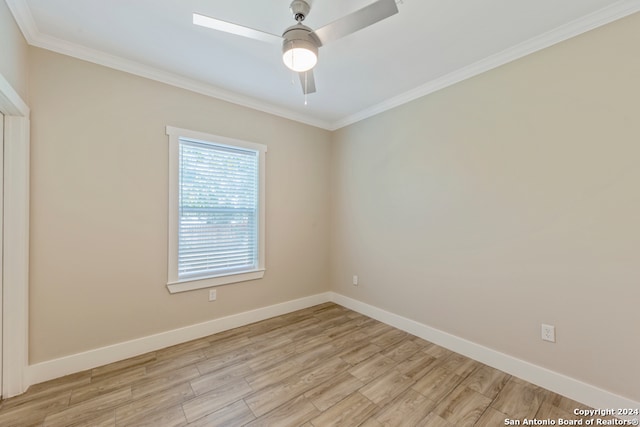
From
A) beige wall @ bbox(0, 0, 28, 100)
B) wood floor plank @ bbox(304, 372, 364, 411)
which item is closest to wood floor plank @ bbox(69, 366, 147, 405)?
wood floor plank @ bbox(304, 372, 364, 411)

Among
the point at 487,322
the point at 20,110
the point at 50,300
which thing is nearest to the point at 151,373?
the point at 50,300

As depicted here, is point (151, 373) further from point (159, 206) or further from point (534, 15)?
point (534, 15)

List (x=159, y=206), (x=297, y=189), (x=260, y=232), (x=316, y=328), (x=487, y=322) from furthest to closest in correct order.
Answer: (x=297, y=189) → (x=260, y=232) → (x=316, y=328) → (x=159, y=206) → (x=487, y=322)

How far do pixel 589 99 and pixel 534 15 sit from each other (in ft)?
2.29

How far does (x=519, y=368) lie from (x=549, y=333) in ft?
1.28

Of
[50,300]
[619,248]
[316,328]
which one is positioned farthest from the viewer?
[316,328]

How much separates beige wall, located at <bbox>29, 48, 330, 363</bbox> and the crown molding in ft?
6.49

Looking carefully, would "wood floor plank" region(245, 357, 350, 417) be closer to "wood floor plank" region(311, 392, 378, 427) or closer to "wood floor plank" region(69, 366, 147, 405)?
"wood floor plank" region(311, 392, 378, 427)

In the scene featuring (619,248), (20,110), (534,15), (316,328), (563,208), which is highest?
(534,15)

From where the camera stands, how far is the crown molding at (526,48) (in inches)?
68.0

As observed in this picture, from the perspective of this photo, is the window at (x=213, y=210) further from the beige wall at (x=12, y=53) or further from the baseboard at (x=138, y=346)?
the beige wall at (x=12, y=53)

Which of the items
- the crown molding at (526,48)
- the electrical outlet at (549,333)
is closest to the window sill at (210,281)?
the crown molding at (526,48)

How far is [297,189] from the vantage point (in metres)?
3.60

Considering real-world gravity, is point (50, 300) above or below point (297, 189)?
below
